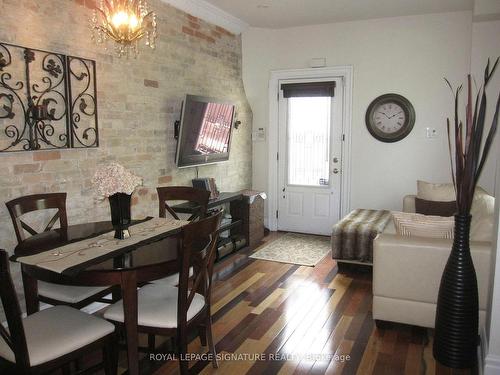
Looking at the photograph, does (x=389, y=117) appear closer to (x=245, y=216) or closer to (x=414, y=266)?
(x=245, y=216)

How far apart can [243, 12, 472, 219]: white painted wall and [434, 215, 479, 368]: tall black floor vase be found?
298 centimetres

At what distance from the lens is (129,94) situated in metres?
4.03

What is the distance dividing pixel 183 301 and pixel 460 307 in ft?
5.54

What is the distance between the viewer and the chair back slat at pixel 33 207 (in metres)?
2.81

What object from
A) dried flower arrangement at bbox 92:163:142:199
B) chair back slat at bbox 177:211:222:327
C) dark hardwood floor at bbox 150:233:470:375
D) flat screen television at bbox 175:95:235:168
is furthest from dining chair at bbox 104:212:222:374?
flat screen television at bbox 175:95:235:168

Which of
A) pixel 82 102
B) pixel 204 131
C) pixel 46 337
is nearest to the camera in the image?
pixel 46 337

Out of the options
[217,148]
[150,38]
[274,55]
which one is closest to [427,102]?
[274,55]

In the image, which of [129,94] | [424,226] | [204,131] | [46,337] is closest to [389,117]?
[204,131]

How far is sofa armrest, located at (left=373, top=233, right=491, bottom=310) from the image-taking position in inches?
117

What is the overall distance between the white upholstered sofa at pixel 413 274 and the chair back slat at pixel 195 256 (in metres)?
1.30

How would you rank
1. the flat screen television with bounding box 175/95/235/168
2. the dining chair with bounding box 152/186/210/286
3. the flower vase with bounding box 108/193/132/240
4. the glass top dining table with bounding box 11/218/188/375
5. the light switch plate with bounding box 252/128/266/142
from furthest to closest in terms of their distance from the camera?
the light switch plate with bounding box 252/128/266/142 → the flat screen television with bounding box 175/95/235/168 → the dining chair with bounding box 152/186/210/286 → the flower vase with bounding box 108/193/132/240 → the glass top dining table with bounding box 11/218/188/375

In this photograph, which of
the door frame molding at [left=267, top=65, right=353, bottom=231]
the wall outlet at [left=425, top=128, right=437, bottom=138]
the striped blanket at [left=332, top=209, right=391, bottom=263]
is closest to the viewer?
the striped blanket at [left=332, top=209, right=391, bottom=263]

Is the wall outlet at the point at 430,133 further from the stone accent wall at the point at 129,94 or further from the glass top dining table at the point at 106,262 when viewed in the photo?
the glass top dining table at the point at 106,262

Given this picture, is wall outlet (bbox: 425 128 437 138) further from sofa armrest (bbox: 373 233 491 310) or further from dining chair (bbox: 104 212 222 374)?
dining chair (bbox: 104 212 222 374)
